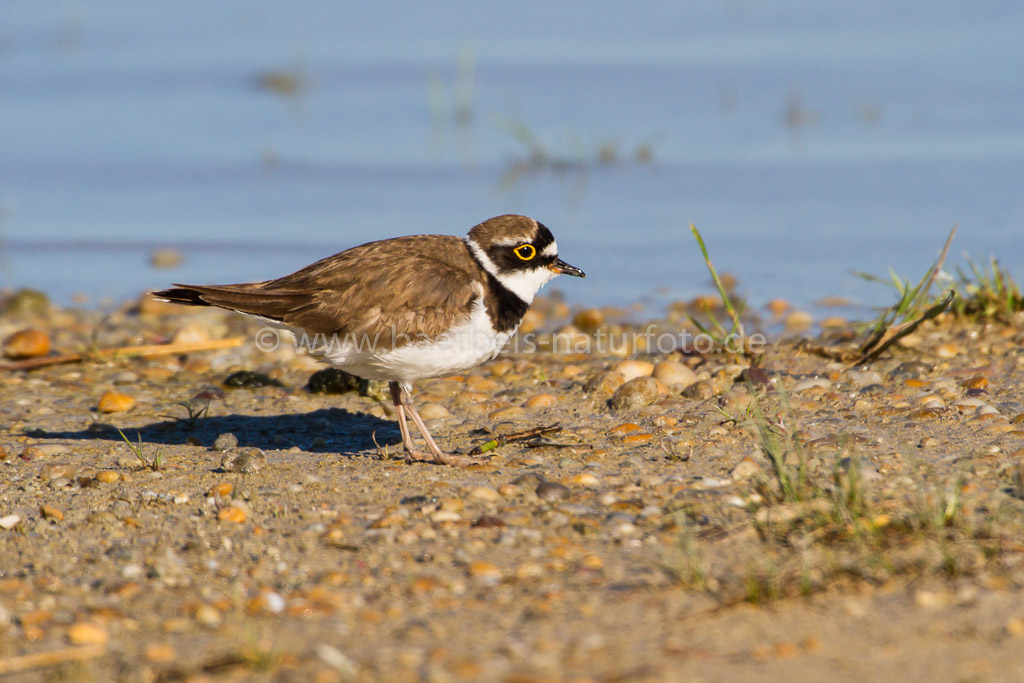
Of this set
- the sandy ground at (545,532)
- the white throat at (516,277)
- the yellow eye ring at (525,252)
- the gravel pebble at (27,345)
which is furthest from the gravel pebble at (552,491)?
the gravel pebble at (27,345)

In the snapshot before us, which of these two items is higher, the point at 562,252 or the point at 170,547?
the point at 562,252

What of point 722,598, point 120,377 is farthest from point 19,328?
point 722,598

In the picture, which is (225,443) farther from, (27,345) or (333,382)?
(27,345)

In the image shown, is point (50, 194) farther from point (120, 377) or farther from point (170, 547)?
point (170, 547)

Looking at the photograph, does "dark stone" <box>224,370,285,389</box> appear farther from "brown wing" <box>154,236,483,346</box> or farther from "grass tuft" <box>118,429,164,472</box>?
"grass tuft" <box>118,429,164,472</box>

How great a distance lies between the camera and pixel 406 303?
5285mm

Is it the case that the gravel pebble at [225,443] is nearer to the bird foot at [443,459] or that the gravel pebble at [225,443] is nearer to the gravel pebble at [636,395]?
the bird foot at [443,459]

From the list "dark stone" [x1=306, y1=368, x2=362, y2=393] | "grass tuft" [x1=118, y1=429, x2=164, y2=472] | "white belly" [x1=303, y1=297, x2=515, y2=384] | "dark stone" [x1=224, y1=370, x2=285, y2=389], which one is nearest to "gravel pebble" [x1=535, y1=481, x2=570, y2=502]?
"white belly" [x1=303, y1=297, x2=515, y2=384]

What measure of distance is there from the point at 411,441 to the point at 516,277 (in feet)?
3.27

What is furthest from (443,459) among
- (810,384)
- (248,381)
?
(810,384)

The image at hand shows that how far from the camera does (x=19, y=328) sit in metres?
8.02

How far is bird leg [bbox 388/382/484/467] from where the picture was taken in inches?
207

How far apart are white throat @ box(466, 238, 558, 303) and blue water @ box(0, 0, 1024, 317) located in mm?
3072

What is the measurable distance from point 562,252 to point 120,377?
423cm
